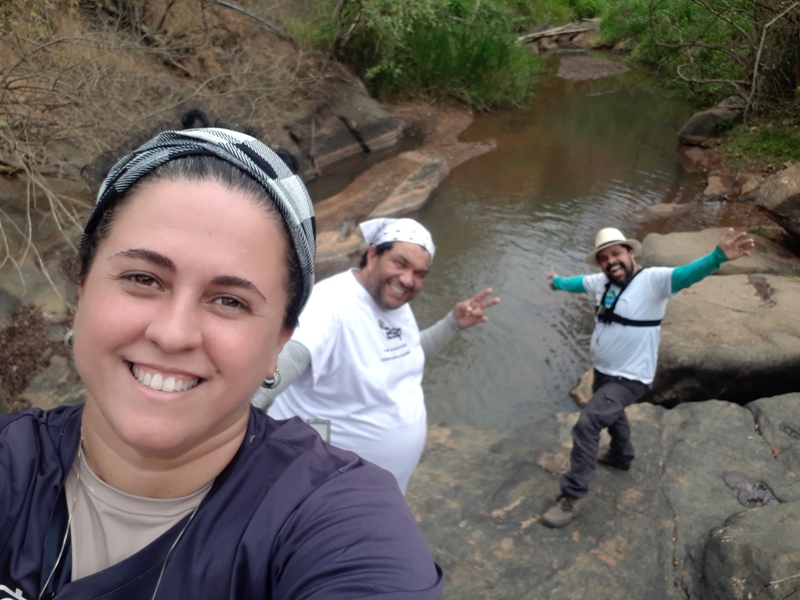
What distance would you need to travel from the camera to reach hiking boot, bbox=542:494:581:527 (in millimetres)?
3322

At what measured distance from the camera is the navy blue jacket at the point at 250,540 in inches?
38.9

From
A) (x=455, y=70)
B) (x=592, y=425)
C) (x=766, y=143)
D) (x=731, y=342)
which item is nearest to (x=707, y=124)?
(x=766, y=143)

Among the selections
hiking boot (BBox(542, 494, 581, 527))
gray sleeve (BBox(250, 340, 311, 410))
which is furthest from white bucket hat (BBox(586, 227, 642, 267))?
gray sleeve (BBox(250, 340, 311, 410))

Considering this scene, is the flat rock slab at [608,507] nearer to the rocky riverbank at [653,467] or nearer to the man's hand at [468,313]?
the rocky riverbank at [653,467]

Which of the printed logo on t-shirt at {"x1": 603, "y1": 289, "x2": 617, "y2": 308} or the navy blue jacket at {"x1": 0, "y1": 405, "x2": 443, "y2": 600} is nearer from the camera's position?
the navy blue jacket at {"x1": 0, "y1": 405, "x2": 443, "y2": 600}

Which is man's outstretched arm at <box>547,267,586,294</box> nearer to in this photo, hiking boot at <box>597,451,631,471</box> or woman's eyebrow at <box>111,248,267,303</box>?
hiking boot at <box>597,451,631,471</box>

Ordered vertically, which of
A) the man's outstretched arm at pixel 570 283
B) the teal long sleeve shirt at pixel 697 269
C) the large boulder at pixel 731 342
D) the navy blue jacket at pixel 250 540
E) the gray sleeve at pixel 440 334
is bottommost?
the large boulder at pixel 731 342

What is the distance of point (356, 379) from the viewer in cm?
220

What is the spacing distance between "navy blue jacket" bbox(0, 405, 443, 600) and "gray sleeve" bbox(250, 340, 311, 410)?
2.57 feet

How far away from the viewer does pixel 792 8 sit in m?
8.62

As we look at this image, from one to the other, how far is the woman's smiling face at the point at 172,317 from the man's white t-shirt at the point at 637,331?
271 centimetres

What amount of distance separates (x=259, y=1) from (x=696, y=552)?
10108 millimetres

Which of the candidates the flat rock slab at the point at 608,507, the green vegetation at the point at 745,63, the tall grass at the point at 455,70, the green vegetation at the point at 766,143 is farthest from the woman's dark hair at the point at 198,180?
the tall grass at the point at 455,70

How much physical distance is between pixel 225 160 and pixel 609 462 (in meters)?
3.23
